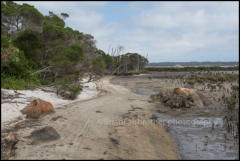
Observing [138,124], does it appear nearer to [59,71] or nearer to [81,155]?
[81,155]

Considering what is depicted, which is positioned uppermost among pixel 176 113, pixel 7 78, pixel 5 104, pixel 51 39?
pixel 51 39

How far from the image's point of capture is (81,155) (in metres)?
5.07

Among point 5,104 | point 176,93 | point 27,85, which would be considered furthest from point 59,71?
point 176,93

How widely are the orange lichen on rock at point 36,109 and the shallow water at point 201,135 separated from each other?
485 cm

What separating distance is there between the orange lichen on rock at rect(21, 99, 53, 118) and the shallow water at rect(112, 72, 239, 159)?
4848 millimetres

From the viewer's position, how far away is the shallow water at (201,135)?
554 cm

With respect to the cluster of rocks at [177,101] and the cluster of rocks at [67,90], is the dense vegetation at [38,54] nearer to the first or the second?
the cluster of rocks at [67,90]

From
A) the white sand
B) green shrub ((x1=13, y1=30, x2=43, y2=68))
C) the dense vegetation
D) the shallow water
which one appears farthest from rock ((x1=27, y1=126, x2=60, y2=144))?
green shrub ((x1=13, y1=30, x2=43, y2=68))

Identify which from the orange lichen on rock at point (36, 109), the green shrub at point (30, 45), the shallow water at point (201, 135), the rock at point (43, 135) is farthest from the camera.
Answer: the green shrub at point (30, 45)

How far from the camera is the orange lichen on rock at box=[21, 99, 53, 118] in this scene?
840 cm

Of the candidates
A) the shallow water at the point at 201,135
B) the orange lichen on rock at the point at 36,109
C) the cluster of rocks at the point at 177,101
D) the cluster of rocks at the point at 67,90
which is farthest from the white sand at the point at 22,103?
the cluster of rocks at the point at 177,101

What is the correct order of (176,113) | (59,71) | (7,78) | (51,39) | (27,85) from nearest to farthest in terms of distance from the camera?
(176,113) → (7,78) → (27,85) → (59,71) → (51,39)

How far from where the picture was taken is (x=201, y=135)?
6895 mm

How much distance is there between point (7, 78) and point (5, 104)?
339 cm
